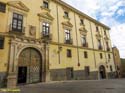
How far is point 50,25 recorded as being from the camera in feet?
61.5

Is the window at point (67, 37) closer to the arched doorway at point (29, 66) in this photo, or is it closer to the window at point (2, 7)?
the arched doorway at point (29, 66)

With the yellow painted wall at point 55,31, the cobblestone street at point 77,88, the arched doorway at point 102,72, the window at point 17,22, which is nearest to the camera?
the cobblestone street at point 77,88

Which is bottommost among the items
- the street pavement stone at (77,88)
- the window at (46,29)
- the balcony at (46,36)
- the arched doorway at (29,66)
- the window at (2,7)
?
the street pavement stone at (77,88)

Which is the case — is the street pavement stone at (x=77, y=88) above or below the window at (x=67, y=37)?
below

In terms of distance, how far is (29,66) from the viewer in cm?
1556

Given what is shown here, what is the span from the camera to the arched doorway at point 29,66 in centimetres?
1498

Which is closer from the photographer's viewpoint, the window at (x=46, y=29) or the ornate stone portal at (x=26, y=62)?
the ornate stone portal at (x=26, y=62)

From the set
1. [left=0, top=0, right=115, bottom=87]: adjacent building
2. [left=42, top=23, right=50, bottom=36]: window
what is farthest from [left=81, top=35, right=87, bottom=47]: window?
[left=42, top=23, right=50, bottom=36]: window

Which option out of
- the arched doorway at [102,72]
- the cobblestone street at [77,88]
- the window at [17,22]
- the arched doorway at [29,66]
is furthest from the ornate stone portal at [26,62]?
the arched doorway at [102,72]

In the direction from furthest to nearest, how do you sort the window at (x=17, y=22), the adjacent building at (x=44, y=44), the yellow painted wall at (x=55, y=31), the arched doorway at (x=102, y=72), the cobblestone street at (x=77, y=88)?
the arched doorway at (x=102, y=72), the window at (x=17, y=22), the yellow painted wall at (x=55, y=31), the adjacent building at (x=44, y=44), the cobblestone street at (x=77, y=88)

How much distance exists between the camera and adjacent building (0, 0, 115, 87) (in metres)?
13.9

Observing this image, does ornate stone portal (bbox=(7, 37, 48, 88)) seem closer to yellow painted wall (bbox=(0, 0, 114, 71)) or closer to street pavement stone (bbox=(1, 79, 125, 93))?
yellow painted wall (bbox=(0, 0, 114, 71))

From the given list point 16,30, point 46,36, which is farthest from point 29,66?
point 46,36

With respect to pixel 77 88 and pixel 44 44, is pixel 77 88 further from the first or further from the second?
pixel 44 44
